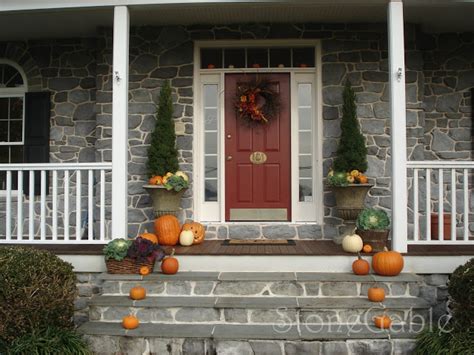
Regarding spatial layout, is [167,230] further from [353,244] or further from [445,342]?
[445,342]

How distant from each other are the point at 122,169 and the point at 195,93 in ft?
5.73

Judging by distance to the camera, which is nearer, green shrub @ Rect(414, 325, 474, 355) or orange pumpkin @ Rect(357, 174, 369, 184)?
green shrub @ Rect(414, 325, 474, 355)

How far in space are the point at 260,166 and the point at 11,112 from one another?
360 centimetres

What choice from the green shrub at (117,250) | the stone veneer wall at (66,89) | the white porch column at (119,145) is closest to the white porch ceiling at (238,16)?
the stone veneer wall at (66,89)

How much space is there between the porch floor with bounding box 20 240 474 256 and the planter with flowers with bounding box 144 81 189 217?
66 centimetres

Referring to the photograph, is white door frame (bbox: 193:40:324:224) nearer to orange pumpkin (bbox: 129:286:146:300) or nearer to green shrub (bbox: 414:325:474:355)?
orange pumpkin (bbox: 129:286:146:300)

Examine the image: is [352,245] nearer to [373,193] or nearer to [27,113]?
[373,193]

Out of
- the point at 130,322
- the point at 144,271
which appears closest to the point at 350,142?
the point at 144,271

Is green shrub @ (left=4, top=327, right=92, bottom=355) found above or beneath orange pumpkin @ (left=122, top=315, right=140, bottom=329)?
beneath

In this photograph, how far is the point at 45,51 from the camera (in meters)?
6.18

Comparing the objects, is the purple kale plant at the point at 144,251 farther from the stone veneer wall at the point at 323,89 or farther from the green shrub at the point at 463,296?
the green shrub at the point at 463,296

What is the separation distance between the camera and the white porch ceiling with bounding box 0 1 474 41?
5.12 meters

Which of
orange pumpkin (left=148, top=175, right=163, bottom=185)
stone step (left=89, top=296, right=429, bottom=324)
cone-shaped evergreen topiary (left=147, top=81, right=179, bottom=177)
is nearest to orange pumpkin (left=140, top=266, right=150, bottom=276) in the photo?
stone step (left=89, top=296, right=429, bottom=324)

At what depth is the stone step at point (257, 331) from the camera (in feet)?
11.9
